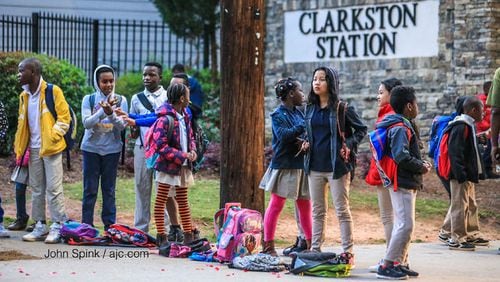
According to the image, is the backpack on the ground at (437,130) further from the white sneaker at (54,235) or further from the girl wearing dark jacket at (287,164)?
the white sneaker at (54,235)

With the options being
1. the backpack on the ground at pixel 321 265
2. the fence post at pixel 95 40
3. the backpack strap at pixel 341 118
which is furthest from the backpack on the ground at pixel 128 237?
the fence post at pixel 95 40

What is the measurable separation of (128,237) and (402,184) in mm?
2996

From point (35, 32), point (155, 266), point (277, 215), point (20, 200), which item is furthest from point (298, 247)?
point (35, 32)

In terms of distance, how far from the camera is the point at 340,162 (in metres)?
9.28

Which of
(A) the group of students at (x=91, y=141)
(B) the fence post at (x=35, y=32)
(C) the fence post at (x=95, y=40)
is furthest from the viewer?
(C) the fence post at (x=95, y=40)

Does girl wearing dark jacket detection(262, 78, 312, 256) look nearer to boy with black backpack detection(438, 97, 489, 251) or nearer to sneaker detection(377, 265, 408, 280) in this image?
sneaker detection(377, 265, 408, 280)

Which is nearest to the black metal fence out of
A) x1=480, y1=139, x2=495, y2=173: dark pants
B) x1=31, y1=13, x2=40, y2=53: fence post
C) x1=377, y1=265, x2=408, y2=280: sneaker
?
x1=31, y1=13, x2=40, y2=53: fence post

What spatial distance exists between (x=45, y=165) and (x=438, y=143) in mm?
4069

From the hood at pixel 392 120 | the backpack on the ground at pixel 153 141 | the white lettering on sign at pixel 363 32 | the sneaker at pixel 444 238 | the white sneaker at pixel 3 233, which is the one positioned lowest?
the sneaker at pixel 444 238

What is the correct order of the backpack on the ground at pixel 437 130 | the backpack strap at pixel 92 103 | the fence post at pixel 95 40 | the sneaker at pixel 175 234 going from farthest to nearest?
the fence post at pixel 95 40
the backpack on the ground at pixel 437 130
the backpack strap at pixel 92 103
the sneaker at pixel 175 234

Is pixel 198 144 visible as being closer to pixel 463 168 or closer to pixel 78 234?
pixel 78 234

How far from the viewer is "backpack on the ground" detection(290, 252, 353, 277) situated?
8.91 metres

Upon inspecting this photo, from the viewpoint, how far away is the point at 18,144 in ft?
36.2

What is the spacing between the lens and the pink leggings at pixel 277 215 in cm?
1004
